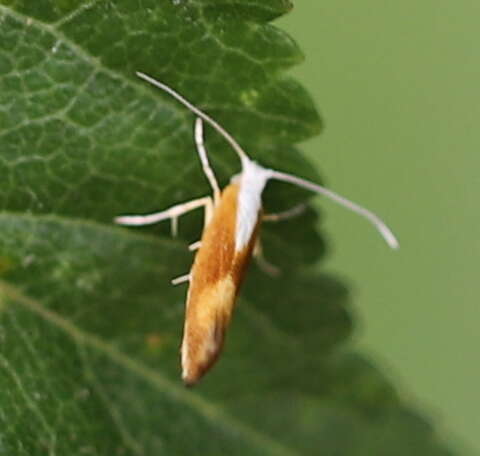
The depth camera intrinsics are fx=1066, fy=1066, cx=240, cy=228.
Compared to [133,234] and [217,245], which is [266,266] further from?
[133,234]

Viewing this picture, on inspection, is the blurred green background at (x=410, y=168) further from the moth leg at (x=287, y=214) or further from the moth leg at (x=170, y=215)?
the moth leg at (x=170, y=215)

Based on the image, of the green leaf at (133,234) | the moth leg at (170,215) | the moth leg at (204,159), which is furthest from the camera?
the moth leg at (170,215)

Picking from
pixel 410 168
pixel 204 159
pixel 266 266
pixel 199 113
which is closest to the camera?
pixel 199 113

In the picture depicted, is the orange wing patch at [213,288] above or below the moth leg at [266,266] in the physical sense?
above

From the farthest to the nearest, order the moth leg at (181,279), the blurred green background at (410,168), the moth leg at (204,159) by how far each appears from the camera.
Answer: the blurred green background at (410,168) < the moth leg at (181,279) < the moth leg at (204,159)

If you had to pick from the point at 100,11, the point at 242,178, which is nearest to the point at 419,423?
the point at 242,178

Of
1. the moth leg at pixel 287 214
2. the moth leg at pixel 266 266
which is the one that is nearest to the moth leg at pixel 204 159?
the moth leg at pixel 287 214

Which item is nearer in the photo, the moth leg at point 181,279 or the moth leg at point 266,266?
the moth leg at point 181,279

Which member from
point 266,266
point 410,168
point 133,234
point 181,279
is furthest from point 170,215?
point 410,168
